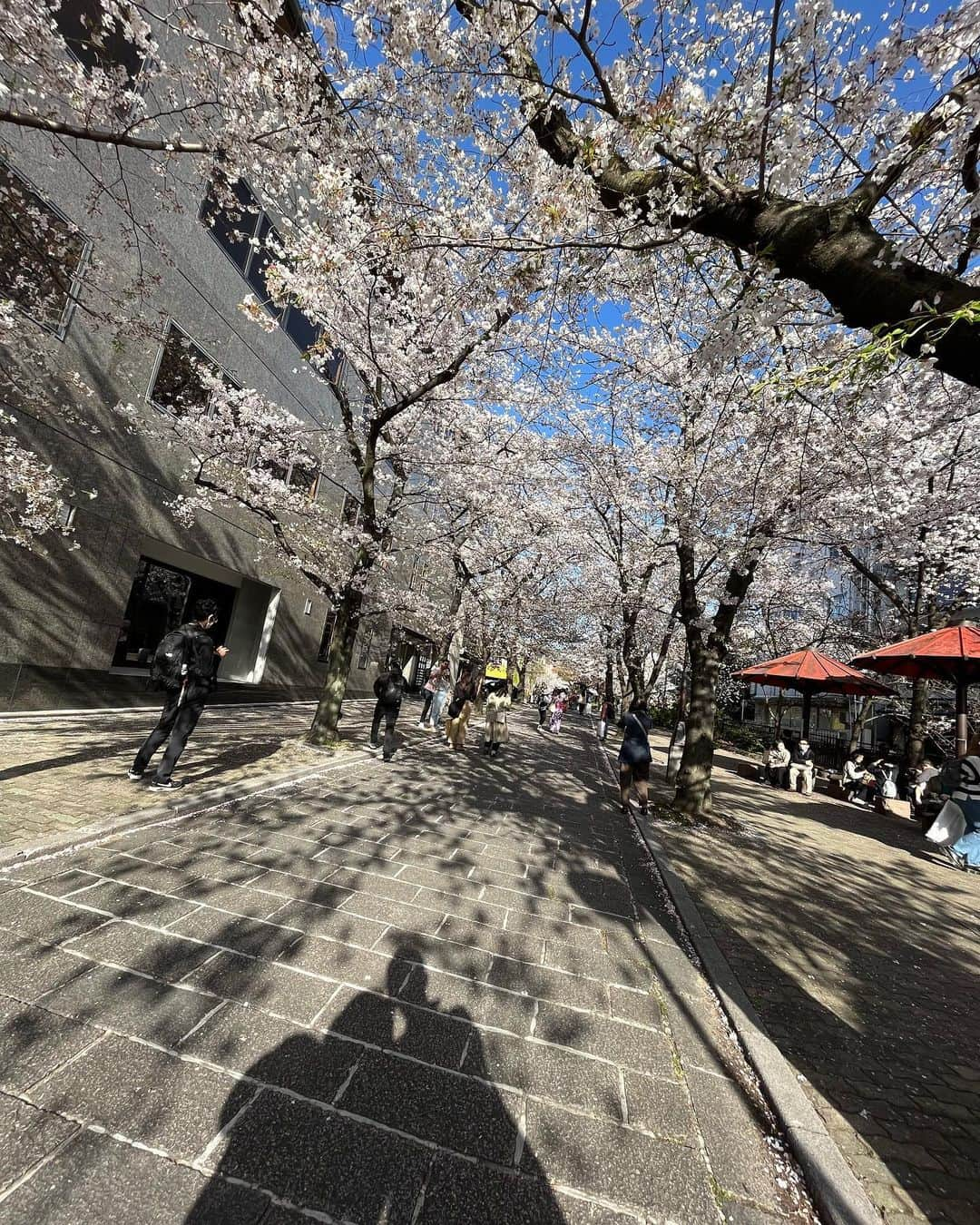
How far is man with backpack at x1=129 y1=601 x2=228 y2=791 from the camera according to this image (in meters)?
5.97

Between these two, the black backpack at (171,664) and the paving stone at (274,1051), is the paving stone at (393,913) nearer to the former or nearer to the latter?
the paving stone at (274,1051)

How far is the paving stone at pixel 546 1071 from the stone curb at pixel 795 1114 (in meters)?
0.82

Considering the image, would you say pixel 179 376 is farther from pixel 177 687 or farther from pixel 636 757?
pixel 636 757

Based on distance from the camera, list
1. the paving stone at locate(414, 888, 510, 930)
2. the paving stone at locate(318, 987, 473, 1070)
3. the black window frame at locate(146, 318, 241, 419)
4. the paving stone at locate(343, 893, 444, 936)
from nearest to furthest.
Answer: the paving stone at locate(318, 987, 473, 1070), the paving stone at locate(343, 893, 444, 936), the paving stone at locate(414, 888, 510, 930), the black window frame at locate(146, 318, 241, 419)

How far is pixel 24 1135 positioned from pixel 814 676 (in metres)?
14.7

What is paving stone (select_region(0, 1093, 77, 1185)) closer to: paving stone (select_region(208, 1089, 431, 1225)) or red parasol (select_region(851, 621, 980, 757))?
paving stone (select_region(208, 1089, 431, 1225))

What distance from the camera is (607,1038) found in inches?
123

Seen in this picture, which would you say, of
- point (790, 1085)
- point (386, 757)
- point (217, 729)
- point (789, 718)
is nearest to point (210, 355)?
point (217, 729)

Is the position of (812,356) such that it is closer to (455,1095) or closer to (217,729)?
(455,1095)

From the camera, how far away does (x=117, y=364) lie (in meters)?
9.71

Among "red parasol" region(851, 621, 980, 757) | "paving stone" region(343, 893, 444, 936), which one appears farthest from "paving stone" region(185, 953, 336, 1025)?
"red parasol" region(851, 621, 980, 757)

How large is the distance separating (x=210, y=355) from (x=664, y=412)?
10292mm

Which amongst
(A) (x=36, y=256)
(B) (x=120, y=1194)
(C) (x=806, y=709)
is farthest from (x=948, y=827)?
(A) (x=36, y=256)

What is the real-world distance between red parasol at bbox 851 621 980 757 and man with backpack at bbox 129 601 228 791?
35.7 feet
